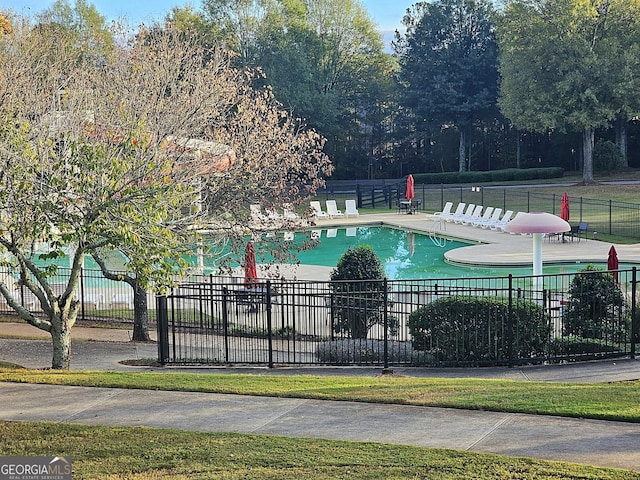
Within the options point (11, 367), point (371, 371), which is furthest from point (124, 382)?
point (371, 371)

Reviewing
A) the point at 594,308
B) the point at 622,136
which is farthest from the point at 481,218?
the point at 622,136

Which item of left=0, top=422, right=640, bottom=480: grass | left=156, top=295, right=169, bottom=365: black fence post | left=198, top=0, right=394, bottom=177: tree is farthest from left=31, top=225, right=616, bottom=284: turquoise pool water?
left=198, top=0, right=394, bottom=177: tree

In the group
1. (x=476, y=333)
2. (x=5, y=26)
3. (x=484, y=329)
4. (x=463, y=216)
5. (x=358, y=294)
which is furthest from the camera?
(x=463, y=216)

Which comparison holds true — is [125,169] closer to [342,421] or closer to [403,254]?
[342,421]

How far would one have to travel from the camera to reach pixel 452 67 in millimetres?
63438

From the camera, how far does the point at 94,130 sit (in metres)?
14.9

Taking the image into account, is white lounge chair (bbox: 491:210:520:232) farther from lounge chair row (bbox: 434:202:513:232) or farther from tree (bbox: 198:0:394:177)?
tree (bbox: 198:0:394:177)

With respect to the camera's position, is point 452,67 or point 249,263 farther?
point 452,67

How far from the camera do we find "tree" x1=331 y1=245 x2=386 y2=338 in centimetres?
A: 1505

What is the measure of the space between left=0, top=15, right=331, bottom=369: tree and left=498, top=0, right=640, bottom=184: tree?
32.6 meters

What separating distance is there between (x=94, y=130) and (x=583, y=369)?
8.89 meters

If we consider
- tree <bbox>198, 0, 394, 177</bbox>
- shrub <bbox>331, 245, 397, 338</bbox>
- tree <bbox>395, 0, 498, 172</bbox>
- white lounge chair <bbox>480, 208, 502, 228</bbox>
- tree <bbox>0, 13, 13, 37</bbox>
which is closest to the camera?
shrub <bbox>331, 245, 397, 338</bbox>

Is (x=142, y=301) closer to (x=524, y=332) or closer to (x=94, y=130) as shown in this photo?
(x=94, y=130)

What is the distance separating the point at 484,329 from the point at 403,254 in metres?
17.9
